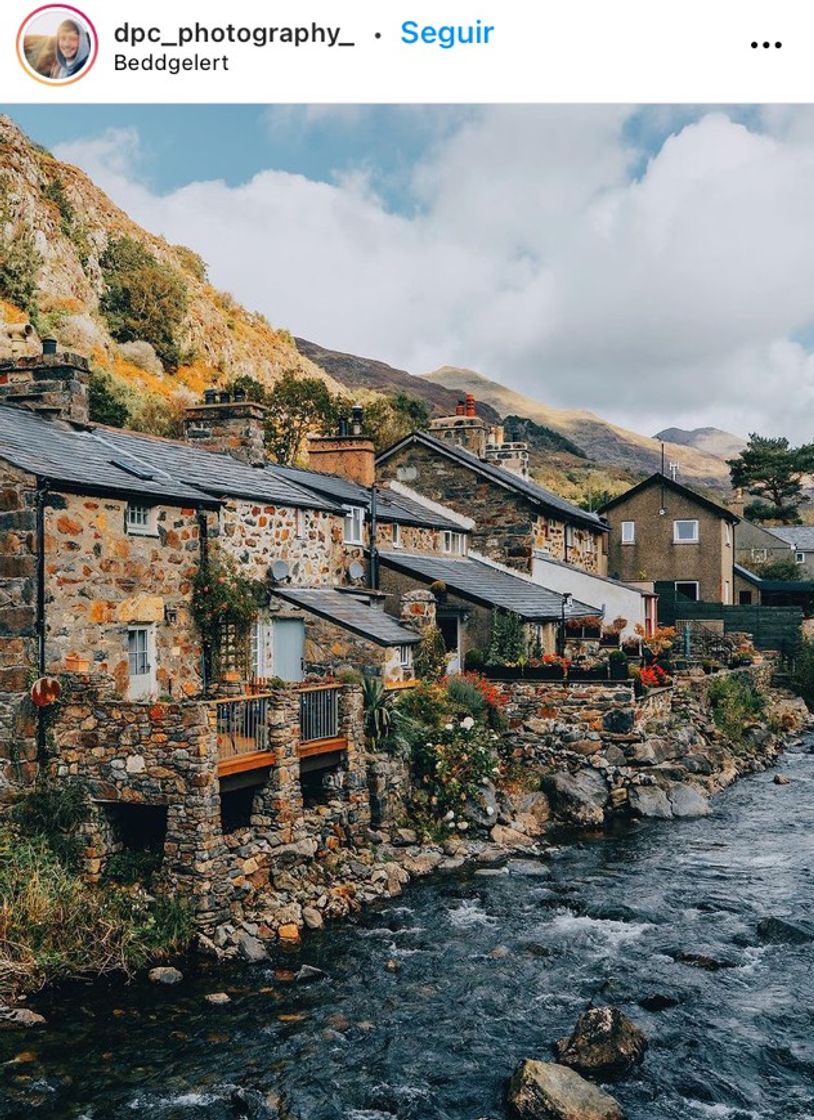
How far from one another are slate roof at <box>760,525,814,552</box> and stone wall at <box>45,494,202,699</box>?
5513cm

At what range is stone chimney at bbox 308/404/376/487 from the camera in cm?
3625

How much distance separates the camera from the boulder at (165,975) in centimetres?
1530

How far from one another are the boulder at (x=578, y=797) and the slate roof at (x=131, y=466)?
9.99 metres

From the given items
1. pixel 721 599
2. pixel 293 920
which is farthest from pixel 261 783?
pixel 721 599

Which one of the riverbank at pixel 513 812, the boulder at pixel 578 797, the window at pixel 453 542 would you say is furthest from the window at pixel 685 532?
the boulder at pixel 578 797

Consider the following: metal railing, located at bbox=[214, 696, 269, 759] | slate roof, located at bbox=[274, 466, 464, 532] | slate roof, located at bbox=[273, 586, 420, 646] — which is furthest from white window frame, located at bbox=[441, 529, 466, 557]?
metal railing, located at bbox=[214, 696, 269, 759]

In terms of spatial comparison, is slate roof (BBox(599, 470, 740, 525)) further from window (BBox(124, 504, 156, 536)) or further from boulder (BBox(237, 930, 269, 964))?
boulder (BBox(237, 930, 269, 964))

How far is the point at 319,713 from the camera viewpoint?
2119 centimetres

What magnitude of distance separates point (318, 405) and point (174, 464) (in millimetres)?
30287

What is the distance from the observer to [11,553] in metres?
17.7

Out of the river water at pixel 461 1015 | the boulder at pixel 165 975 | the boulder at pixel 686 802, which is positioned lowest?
the river water at pixel 461 1015

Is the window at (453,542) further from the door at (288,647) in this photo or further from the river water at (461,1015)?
the river water at (461,1015)

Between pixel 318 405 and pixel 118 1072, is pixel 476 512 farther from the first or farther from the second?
pixel 118 1072

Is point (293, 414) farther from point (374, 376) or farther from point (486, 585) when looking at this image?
point (374, 376)
